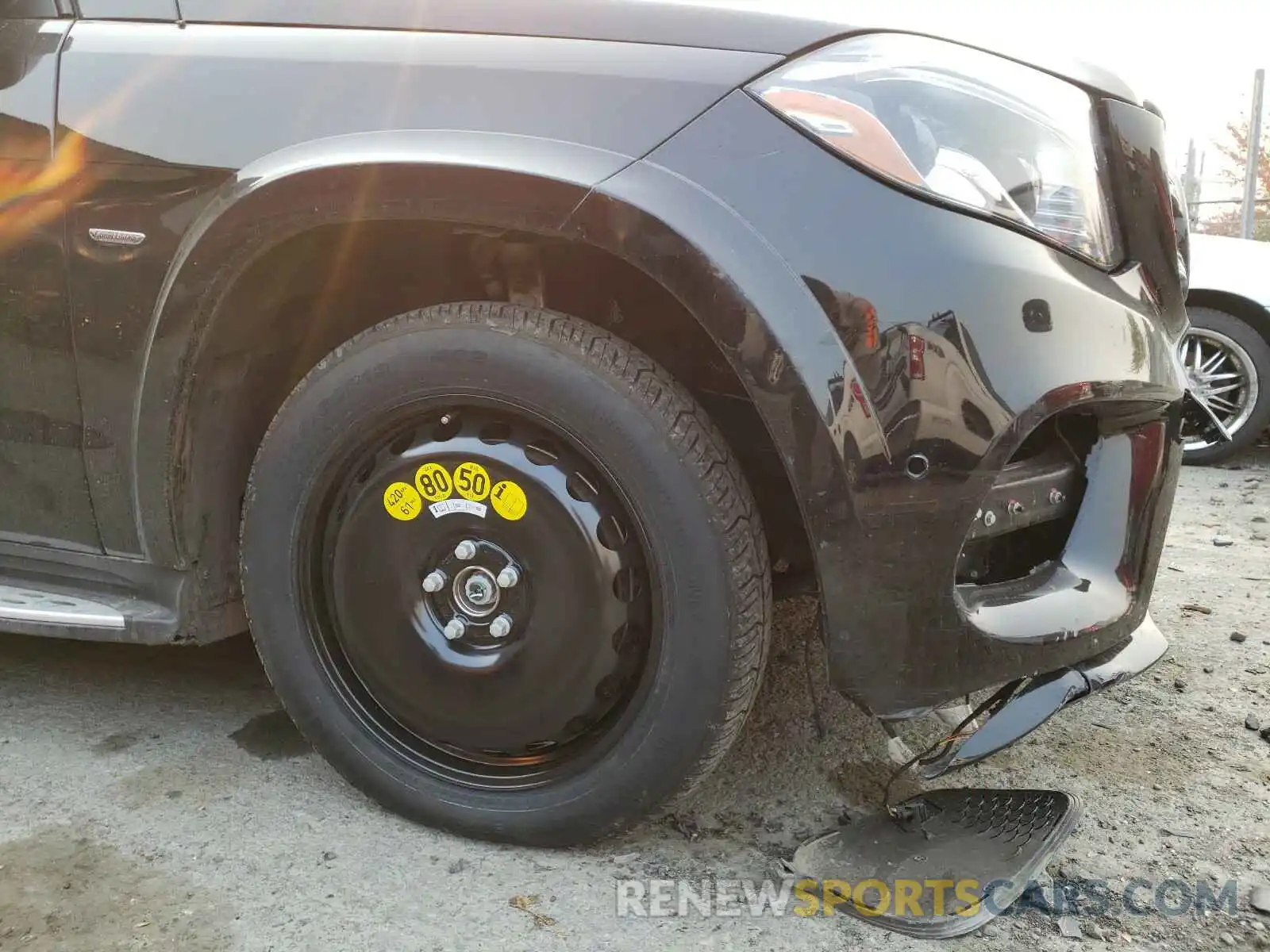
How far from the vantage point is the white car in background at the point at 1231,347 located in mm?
4867

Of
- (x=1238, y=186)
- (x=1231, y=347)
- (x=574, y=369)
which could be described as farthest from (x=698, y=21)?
(x=1238, y=186)

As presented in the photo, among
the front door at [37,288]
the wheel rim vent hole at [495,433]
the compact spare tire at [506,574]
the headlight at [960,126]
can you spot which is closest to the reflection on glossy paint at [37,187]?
the front door at [37,288]

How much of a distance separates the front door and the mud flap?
1488 mm

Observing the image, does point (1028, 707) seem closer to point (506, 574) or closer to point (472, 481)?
point (506, 574)

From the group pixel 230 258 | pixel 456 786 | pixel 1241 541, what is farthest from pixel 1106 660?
pixel 1241 541

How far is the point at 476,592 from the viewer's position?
1722mm

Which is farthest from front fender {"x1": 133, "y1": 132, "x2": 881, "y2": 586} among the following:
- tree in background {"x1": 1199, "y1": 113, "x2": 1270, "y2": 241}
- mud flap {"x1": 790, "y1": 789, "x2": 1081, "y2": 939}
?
tree in background {"x1": 1199, "y1": 113, "x2": 1270, "y2": 241}

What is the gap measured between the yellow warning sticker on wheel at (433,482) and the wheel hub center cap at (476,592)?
0.13 metres

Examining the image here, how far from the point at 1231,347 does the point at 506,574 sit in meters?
4.53

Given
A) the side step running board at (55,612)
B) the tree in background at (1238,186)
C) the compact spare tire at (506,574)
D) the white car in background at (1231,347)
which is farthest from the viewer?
the tree in background at (1238,186)

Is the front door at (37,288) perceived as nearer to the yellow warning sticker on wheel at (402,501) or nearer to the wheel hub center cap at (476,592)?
the yellow warning sticker on wheel at (402,501)

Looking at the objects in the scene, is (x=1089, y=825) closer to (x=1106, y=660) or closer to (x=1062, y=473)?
(x=1106, y=660)

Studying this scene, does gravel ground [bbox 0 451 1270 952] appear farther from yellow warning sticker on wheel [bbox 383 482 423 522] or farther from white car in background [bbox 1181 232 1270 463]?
white car in background [bbox 1181 232 1270 463]

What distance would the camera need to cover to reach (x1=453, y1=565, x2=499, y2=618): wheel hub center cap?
1710mm
